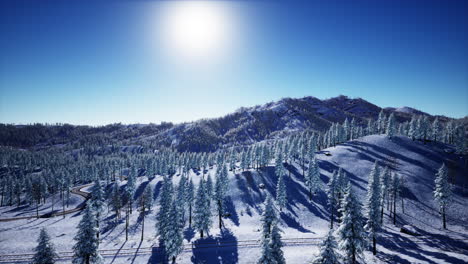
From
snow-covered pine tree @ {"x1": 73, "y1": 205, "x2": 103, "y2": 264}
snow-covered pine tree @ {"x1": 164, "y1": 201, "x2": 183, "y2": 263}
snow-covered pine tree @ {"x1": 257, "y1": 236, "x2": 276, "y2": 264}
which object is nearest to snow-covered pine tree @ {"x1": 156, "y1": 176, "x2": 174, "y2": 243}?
snow-covered pine tree @ {"x1": 164, "y1": 201, "x2": 183, "y2": 263}

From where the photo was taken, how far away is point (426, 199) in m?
69.2

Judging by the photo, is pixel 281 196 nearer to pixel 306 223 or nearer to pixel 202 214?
pixel 306 223

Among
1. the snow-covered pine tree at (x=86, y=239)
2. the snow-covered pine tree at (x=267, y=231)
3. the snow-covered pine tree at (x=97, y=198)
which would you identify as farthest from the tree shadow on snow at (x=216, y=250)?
the snow-covered pine tree at (x=97, y=198)

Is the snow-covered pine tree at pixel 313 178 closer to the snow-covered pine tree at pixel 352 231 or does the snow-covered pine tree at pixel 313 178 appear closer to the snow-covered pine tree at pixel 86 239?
the snow-covered pine tree at pixel 352 231

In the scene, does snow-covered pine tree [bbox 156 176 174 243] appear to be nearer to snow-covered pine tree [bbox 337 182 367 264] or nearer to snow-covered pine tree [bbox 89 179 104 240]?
snow-covered pine tree [bbox 89 179 104 240]

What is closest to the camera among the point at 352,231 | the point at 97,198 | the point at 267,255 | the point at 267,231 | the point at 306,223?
the point at 267,255

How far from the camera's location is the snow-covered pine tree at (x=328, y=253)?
20.0 m

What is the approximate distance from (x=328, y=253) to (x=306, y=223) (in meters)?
45.3

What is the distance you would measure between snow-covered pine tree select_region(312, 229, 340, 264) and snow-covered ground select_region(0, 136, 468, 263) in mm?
18180

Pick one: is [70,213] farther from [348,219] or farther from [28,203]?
[348,219]

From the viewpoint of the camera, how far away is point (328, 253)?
20203 millimetres

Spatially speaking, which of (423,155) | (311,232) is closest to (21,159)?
→ (311,232)

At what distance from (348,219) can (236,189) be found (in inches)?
2516

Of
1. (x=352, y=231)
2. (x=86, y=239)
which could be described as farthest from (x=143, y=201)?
(x=352, y=231)
